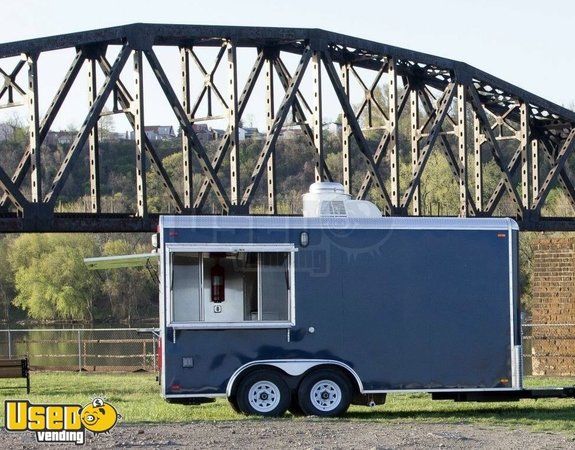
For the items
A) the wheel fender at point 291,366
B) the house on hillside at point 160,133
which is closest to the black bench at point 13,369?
the wheel fender at point 291,366

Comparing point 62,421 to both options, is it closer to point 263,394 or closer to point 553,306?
point 263,394

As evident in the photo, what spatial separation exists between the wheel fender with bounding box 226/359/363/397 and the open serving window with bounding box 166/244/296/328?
0.50 metres

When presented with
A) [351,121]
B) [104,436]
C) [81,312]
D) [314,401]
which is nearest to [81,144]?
[351,121]

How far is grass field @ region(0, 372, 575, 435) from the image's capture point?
54.6 feet

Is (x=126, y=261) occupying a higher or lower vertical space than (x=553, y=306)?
higher

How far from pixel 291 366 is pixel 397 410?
202cm

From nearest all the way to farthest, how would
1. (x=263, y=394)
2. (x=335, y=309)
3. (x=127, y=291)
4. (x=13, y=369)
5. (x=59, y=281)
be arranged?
(x=263, y=394)
(x=335, y=309)
(x=13, y=369)
(x=127, y=291)
(x=59, y=281)

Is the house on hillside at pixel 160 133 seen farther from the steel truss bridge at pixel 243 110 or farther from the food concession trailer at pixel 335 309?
the food concession trailer at pixel 335 309

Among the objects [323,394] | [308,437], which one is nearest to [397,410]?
[323,394]

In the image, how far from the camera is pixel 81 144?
24078 millimetres

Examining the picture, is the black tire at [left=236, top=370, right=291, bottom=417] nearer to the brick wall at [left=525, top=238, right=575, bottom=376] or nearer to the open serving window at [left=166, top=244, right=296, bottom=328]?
the open serving window at [left=166, top=244, right=296, bottom=328]

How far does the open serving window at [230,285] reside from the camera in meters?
17.2

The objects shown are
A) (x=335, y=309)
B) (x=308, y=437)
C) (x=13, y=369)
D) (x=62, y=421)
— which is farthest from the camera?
(x=13, y=369)

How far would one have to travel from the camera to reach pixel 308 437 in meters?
14.5
